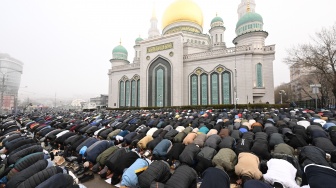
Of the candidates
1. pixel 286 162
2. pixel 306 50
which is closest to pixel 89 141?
pixel 286 162

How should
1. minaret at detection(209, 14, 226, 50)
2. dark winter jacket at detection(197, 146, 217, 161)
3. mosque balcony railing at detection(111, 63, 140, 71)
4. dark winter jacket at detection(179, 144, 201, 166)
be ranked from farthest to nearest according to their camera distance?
mosque balcony railing at detection(111, 63, 140, 71) < minaret at detection(209, 14, 226, 50) < dark winter jacket at detection(179, 144, 201, 166) < dark winter jacket at detection(197, 146, 217, 161)

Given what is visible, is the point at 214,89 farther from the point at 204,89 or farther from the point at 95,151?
the point at 95,151

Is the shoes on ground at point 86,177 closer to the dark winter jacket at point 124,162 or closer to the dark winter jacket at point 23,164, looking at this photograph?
the dark winter jacket at point 124,162

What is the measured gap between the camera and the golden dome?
31188 millimetres

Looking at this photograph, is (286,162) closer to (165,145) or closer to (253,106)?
(165,145)

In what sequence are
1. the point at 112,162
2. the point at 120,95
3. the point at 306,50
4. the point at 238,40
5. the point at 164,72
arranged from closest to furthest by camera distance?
the point at 112,162 < the point at 306,50 < the point at 238,40 < the point at 164,72 < the point at 120,95

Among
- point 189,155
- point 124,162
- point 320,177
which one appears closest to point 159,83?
point 189,155

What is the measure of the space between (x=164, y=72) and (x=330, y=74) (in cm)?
1998

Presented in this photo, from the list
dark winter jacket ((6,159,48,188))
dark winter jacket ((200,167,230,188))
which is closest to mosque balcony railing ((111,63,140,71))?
dark winter jacket ((6,159,48,188))

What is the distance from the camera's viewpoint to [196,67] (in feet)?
86.2

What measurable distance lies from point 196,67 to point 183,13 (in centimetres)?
1153

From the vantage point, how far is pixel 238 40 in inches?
1006

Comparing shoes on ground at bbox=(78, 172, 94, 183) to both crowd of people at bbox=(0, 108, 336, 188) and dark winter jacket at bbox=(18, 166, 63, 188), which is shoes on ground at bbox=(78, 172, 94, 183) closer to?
crowd of people at bbox=(0, 108, 336, 188)

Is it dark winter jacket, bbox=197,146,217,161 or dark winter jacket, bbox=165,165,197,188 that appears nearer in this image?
dark winter jacket, bbox=165,165,197,188
